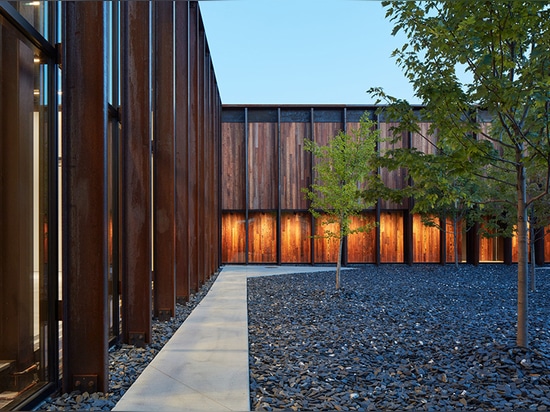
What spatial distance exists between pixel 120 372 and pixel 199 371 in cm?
93

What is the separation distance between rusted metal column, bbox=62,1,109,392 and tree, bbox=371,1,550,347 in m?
3.70

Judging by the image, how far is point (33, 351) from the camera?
12.1 feet

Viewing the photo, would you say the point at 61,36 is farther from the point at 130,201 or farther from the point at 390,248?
the point at 390,248

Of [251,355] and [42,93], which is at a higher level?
[42,93]

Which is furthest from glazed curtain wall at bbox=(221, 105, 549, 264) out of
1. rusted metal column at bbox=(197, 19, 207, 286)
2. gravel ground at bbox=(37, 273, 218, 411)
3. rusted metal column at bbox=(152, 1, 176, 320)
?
Result: gravel ground at bbox=(37, 273, 218, 411)

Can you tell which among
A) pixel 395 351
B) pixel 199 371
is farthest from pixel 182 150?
pixel 395 351

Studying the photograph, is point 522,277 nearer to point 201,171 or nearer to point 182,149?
point 182,149

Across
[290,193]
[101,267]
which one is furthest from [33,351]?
[290,193]

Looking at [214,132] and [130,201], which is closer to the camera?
[130,201]

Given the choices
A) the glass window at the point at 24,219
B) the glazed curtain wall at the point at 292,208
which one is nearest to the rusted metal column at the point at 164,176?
the glass window at the point at 24,219

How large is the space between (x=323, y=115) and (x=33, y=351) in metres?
17.2

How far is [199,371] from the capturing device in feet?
15.3

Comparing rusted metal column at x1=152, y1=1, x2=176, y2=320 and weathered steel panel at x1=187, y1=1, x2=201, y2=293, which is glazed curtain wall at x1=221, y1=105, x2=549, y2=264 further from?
rusted metal column at x1=152, y1=1, x2=176, y2=320

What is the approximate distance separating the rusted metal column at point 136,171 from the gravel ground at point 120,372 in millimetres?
302
